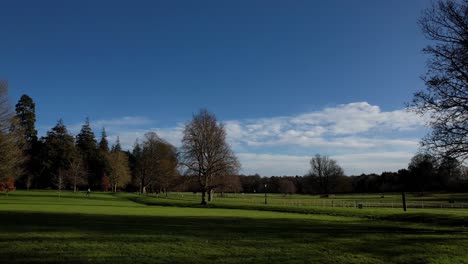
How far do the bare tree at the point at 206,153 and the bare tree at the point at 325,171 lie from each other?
8453 cm

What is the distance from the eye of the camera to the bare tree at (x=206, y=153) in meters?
60.3

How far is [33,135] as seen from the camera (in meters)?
110

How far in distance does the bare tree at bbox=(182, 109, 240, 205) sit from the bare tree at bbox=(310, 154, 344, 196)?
3328 inches

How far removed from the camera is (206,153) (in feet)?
199

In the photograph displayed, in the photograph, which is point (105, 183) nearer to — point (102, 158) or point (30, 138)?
point (102, 158)

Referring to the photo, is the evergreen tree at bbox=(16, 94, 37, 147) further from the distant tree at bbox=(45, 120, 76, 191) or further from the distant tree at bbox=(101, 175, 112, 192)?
the distant tree at bbox=(101, 175, 112, 192)

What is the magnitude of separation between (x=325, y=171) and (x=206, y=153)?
288ft

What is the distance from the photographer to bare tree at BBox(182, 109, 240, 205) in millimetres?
60312

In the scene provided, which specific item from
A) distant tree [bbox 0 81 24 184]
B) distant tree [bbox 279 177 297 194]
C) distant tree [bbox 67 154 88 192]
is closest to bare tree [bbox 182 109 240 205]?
distant tree [bbox 0 81 24 184]

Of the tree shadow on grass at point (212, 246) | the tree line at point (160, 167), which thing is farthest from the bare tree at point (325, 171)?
the tree shadow on grass at point (212, 246)

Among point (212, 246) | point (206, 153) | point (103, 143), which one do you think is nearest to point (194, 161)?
point (206, 153)

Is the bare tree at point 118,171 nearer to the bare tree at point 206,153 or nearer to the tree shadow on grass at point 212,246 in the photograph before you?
the bare tree at point 206,153

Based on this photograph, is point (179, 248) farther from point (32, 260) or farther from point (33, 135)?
point (33, 135)

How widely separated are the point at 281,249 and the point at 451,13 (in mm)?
14235
